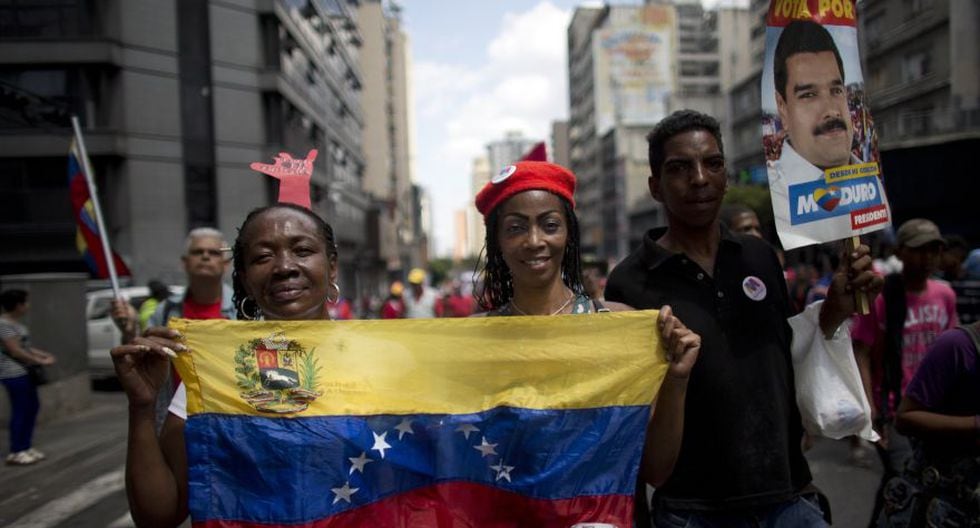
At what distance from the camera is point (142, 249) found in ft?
78.3

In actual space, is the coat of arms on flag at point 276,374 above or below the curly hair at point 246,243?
below

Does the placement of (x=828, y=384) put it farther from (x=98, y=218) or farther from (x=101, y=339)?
(x=101, y=339)

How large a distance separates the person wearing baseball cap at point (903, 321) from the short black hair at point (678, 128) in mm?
2655

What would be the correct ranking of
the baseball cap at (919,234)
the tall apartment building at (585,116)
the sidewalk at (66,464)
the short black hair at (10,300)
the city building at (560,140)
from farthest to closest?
the city building at (560,140) < the tall apartment building at (585,116) < the short black hair at (10,300) < the sidewalk at (66,464) < the baseball cap at (919,234)

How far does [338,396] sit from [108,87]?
25.1 meters

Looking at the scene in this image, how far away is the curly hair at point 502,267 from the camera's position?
2.67 metres

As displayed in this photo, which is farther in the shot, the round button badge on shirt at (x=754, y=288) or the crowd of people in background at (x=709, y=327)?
the round button badge on shirt at (x=754, y=288)

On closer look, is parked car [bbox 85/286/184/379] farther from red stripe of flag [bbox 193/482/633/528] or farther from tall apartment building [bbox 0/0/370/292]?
red stripe of flag [bbox 193/482/633/528]

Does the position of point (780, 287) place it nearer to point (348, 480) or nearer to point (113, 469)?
point (348, 480)

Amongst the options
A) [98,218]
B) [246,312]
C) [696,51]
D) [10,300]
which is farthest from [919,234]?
[696,51]

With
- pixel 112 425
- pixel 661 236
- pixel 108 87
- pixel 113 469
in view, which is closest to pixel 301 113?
pixel 108 87

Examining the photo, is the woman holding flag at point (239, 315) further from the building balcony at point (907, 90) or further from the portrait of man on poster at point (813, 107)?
the building balcony at point (907, 90)

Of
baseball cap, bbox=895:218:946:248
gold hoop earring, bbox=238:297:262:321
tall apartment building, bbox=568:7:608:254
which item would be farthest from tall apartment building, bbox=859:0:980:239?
tall apartment building, bbox=568:7:608:254

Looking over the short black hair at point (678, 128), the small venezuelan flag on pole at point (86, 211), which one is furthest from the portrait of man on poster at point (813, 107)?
the small venezuelan flag on pole at point (86, 211)
